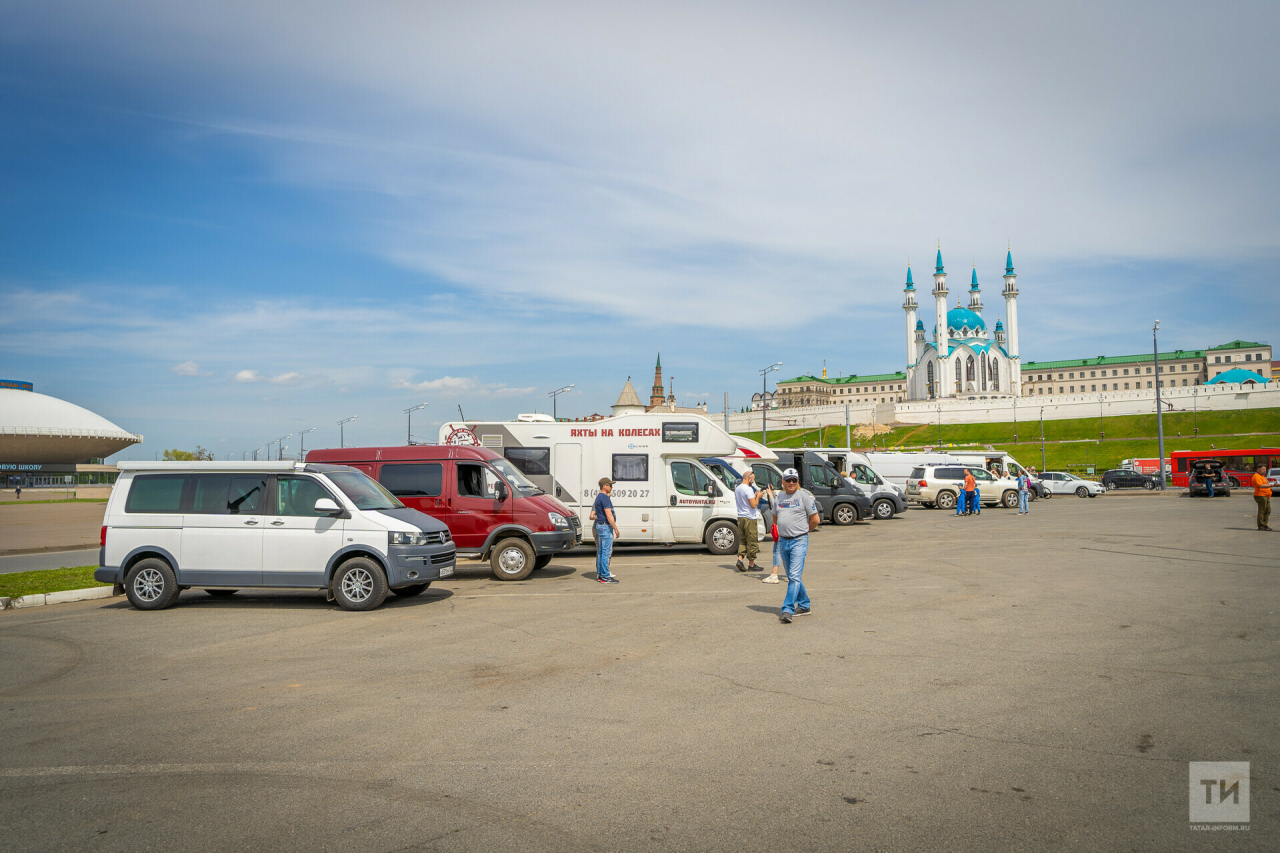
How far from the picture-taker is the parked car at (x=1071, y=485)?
44.0m

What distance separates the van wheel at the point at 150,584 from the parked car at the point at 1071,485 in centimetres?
4357

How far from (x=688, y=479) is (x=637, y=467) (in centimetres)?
115

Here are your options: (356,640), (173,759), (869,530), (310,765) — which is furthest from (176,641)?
(869,530)

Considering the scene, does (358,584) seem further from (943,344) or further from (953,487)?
(943,344)

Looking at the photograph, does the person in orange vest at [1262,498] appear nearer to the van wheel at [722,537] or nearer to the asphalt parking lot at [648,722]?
the asphalt parking lot at [648,722]

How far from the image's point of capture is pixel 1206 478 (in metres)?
39.8

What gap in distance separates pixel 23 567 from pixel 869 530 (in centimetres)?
2086

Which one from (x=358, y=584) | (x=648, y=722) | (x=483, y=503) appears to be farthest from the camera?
(x=483, y=503)

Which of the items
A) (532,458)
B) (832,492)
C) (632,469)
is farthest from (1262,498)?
(532,458)

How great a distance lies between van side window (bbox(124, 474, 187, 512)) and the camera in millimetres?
11453

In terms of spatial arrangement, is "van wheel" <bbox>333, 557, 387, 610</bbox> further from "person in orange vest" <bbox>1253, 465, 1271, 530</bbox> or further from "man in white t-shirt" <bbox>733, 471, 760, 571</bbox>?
"person in orange vest" <bbox>1253, 465, 1271, 530</bbox>

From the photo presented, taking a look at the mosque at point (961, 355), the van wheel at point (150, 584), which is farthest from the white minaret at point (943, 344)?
the van wheel at point (150, 584)

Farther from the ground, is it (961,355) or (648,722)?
(961,355)

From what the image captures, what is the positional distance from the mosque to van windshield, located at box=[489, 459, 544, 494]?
125m
